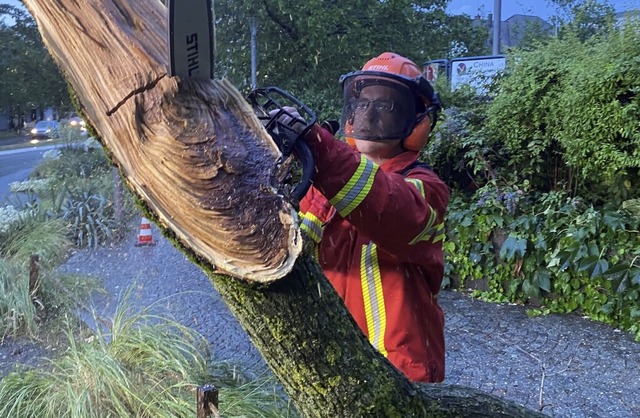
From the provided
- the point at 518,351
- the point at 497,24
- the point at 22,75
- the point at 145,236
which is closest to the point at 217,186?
the point at 518,351

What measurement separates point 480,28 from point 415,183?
645 inches

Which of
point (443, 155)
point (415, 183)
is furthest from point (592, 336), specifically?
point (415, 183)

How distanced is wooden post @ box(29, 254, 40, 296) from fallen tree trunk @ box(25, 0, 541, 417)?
15.2 feet

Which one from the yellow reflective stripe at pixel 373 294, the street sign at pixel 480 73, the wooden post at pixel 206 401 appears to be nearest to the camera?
the yellow reflective stripe at pixel 373 294

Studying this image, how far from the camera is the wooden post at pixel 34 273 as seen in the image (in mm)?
5625

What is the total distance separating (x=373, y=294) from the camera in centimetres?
196

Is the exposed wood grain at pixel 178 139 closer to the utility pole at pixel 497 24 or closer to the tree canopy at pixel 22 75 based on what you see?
the utility pole at pixel 497 24

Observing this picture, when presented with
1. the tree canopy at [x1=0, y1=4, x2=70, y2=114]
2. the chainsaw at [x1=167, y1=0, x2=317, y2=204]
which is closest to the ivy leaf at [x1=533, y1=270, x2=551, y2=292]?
the chainsaw at [x1=167, y1=0, x2=317, y2=204]

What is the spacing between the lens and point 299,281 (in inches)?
52.1

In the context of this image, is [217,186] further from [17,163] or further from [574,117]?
[17,163]

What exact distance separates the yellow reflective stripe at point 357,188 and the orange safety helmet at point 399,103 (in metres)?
0.54

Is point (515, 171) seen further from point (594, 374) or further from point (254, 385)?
point (254, 385)

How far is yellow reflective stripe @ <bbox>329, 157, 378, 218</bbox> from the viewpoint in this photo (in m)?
1.49

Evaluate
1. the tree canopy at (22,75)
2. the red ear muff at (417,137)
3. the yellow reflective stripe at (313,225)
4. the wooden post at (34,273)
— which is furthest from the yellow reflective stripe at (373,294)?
the tree canopy at (22,75)
